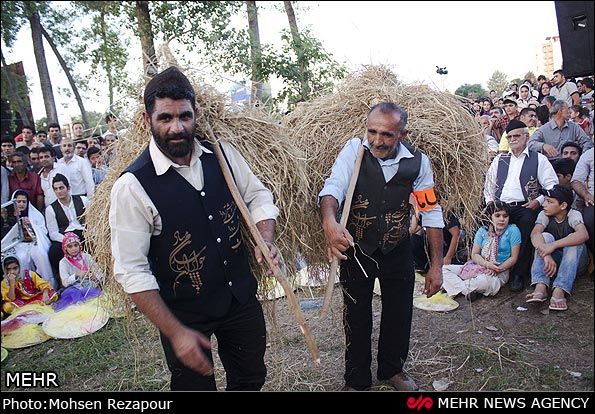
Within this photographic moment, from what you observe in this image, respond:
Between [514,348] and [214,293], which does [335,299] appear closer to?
[514,348]

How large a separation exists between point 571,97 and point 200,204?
11.0 feet

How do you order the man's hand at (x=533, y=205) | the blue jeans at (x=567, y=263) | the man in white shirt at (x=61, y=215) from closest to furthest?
the blue jeans at (x=567, y=263)
the man's hand at (x=533, y=205)
the man in white shirt at (x=61, y=215)

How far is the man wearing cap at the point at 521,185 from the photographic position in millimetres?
4250

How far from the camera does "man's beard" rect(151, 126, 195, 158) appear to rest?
83.0 inches

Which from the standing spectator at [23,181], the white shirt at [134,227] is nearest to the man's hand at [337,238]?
the white shirt at [134,227]

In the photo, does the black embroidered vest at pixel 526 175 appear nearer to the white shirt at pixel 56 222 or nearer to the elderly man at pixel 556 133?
the elderly man at pixel 556 133

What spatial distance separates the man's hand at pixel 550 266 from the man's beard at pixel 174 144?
3.10 meters

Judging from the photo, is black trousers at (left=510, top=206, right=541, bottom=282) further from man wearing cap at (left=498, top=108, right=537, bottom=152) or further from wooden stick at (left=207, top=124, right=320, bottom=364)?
wooden stick at (left=207, top=124, right=320, bottom=364)

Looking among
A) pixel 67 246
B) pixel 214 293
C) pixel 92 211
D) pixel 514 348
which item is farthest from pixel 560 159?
pixel 67 246

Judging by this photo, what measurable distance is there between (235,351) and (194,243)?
60cm

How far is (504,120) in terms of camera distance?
18.0 feet

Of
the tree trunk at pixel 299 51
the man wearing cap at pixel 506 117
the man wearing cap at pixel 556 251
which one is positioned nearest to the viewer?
the man wearing cap at pixel 556 251

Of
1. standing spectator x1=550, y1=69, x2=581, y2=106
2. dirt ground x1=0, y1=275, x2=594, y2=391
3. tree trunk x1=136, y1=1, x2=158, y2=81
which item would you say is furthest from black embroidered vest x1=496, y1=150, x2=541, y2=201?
tree trunk x1=136, y1=1, x2=158, y2=81

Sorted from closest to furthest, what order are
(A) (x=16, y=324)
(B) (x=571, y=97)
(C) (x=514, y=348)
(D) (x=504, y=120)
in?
(C) (x=514, y=348)
(B) (x=571, y=97)
(A) (x=16, y=324)
(D) (x=504, y=120)
